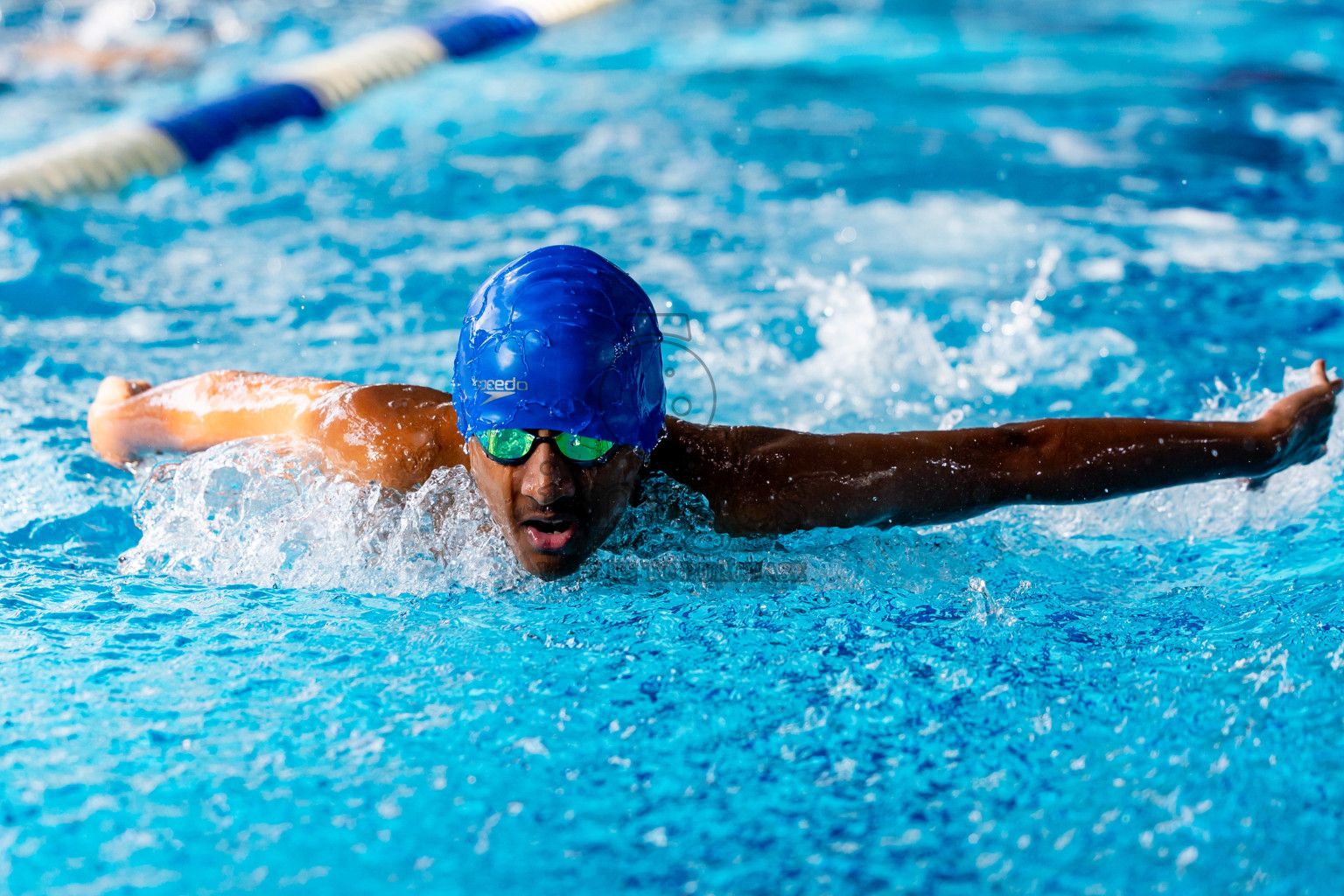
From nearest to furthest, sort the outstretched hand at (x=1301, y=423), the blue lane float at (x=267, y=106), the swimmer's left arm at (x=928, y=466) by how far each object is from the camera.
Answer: the swimmer's left arm at (x=928, y=466) < the outstretched hand at (x=1301, y=423) < the blue lane float at (x=267, y=106)

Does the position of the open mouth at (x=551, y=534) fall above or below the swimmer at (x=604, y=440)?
below

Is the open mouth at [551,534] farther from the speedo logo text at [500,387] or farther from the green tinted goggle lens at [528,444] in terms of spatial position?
the speedo logo text at [500,387]

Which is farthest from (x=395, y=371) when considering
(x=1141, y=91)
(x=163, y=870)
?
(x=1141, y=91)

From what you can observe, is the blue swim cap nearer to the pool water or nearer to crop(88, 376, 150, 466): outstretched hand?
the pool water

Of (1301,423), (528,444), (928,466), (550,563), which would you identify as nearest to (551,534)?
(550,563)

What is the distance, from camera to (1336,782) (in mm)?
2025

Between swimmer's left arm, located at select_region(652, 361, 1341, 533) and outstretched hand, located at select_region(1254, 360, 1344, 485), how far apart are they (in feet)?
0.21

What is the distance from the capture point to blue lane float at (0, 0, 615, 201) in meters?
5.67

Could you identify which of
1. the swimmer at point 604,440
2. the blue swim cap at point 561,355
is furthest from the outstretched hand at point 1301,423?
the blue swim cap at point 561,355

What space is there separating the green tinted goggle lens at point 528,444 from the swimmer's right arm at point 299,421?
1.10 feet

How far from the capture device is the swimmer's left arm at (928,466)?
2.59 m

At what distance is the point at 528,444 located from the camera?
2314 millimetres

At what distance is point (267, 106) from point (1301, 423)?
580 cm

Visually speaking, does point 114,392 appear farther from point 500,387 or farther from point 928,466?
point 928,466
